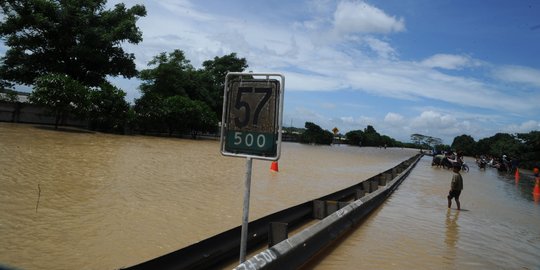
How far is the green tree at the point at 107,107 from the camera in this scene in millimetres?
30125

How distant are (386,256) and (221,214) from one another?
3.60 metres

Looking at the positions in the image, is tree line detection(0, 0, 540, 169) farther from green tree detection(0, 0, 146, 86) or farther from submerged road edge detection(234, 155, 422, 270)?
submerged road edge detection(234, 155, 422, 270)

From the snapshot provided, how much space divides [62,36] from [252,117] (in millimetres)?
31987

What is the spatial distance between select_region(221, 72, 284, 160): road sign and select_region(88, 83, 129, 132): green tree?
2850 centimetres

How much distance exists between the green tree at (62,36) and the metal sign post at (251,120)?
98.7 ft

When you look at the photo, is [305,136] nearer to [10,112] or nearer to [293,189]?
[10,112]

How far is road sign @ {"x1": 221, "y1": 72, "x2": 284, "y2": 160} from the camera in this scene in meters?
3.88

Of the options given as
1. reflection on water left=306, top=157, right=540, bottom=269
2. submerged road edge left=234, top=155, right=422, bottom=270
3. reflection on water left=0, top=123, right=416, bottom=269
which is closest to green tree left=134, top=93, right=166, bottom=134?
reflection on water left=0, top=123, right=416, bottom=269

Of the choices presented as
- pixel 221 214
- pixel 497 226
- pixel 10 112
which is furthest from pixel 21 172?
pixel 10 112

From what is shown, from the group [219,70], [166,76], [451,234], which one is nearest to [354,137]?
[219,70]

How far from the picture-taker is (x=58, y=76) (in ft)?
86.3

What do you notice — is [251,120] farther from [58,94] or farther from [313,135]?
[313,135]

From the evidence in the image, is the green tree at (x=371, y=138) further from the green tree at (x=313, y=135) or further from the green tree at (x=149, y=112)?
the green tree at (x=149, y=112)

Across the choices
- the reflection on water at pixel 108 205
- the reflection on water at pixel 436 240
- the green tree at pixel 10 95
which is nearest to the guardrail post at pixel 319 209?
the reflection on water at pixel 436 240
